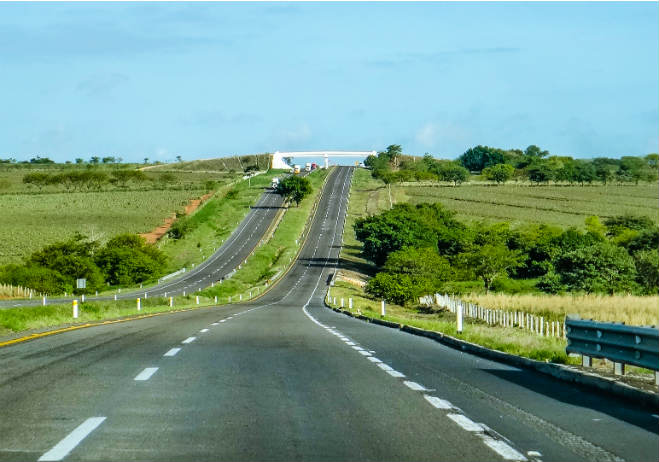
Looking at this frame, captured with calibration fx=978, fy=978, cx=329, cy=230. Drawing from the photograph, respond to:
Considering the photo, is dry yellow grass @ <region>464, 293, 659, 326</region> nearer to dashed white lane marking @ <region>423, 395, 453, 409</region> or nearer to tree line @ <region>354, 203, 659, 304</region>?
tree line @ <region>354, 203, 659, 304</region>

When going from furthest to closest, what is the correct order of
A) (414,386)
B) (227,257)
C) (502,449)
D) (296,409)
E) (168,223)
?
1. (168,223)
2. (227,257)
3. (414,386)
4. (296,409)
5. (502,449)

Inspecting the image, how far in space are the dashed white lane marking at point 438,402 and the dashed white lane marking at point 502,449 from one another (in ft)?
6.77

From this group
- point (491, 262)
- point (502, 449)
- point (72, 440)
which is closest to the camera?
point (502, 449)

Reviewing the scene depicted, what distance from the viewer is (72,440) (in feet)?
29.1

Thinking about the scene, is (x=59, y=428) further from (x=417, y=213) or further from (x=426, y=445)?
(x=417, y=213)

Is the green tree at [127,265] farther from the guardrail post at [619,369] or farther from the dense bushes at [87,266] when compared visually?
the guardrail post at [619,369]

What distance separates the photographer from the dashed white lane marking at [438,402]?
11.5 m

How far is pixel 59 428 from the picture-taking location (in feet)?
31.4

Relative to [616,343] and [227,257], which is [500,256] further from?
[616,343]

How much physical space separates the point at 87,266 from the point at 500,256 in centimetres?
4480

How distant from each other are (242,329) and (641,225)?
4601 inches

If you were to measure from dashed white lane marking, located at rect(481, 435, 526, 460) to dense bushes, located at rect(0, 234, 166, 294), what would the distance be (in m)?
92.3

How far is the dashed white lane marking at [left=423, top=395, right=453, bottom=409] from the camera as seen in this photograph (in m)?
11.5

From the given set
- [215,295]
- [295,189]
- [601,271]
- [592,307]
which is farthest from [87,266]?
[592,307]
